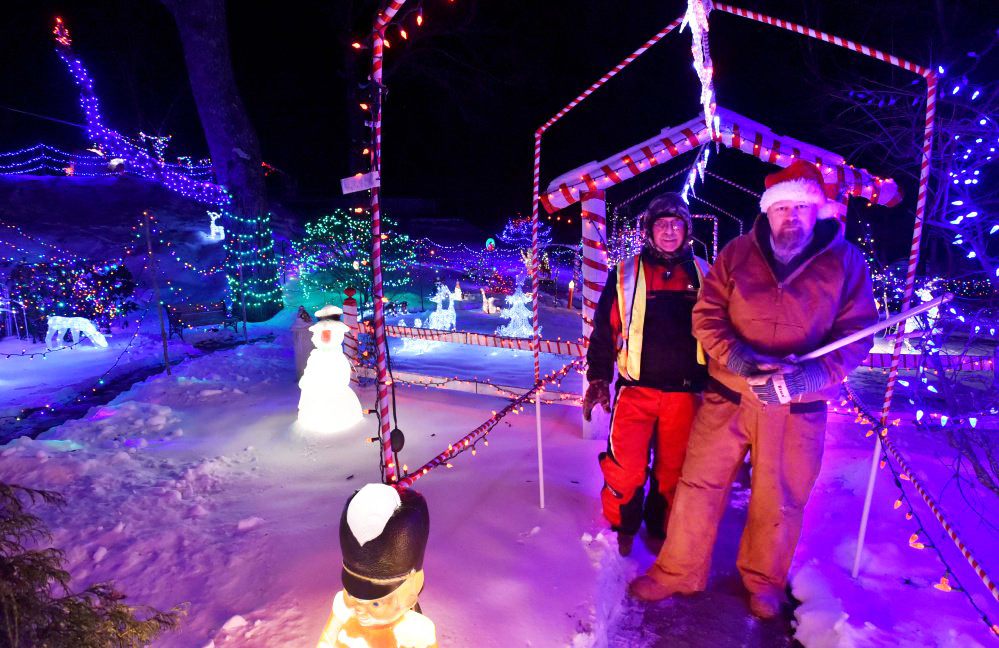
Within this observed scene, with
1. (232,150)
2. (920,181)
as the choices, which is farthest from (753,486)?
(232,150)

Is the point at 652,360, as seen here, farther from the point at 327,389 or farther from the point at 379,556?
the point at 327,389

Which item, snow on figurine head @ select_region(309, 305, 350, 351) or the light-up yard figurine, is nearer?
the light-up yard figurine

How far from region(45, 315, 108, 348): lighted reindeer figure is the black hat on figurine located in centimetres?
1160

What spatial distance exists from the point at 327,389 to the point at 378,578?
381cm

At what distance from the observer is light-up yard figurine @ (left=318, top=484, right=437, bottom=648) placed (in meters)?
1.75

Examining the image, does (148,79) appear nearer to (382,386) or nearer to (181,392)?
(181,392)

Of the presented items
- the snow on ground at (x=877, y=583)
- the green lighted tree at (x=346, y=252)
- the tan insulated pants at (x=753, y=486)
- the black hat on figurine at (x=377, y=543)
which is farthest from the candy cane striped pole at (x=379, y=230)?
the green lighted tree at (x=346, y=252)

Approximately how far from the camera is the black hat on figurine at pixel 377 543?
174 cm

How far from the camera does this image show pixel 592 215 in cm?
462

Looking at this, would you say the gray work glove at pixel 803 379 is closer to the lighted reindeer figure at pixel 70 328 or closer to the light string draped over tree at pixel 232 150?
the light string draped over tree at pixel 232 150

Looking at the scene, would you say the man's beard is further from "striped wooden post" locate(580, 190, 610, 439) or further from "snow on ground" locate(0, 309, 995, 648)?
"striped wooden post" locate(580, 190, 610, 439)

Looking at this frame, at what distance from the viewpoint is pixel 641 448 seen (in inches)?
125

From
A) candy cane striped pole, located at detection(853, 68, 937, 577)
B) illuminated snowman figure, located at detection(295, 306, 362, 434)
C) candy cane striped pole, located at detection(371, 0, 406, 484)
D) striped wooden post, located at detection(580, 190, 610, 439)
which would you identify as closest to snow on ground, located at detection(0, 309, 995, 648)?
illuminated snowman figure, located at detection(295, 306, 362, 434)

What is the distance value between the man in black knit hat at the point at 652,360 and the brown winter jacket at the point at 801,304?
0.42m
